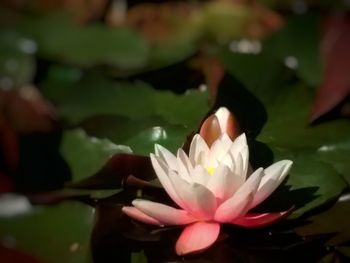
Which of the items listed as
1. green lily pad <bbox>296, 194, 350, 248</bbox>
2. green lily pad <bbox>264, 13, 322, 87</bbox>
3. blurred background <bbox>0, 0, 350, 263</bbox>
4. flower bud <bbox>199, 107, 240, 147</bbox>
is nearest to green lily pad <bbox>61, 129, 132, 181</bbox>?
blurred background <bbox>0, 0, 350, 263</bbox>

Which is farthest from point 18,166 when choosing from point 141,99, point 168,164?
point 168,164

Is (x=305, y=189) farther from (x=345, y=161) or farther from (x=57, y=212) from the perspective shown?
(x=57, y=212)

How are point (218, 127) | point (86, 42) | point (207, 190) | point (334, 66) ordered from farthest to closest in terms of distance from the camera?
point (86, 42), point (334, 66), point (218, 127), point (207, 190)

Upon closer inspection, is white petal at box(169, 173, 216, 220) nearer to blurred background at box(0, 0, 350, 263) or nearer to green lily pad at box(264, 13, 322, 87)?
blurred background at box(0, 0, 350, 263)

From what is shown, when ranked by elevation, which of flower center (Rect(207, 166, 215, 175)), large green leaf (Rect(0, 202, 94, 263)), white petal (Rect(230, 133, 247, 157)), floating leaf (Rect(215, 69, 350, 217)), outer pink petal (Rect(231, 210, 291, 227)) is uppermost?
white petal (Rect(230, 133, 247, 157))

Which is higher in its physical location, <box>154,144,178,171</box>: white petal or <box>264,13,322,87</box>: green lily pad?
<box>154,144,178,171</box>: white petal

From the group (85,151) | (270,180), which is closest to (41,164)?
(85,151)

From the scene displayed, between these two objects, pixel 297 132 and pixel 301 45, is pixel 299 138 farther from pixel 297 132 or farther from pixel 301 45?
pixel 301 45
